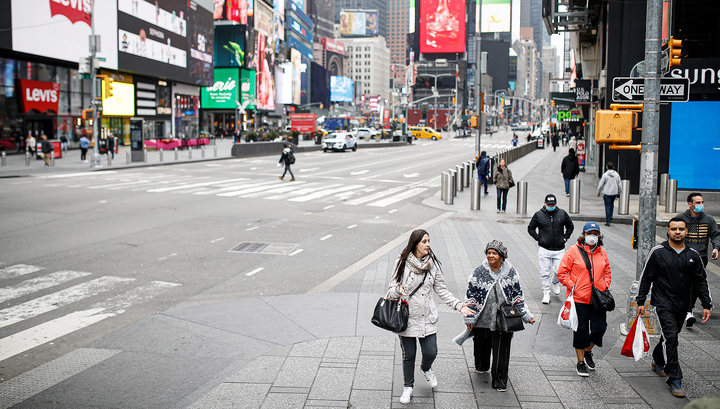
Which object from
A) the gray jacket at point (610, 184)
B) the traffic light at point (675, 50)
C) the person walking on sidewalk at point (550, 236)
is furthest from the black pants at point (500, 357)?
the gray jacket at point (610, 184)

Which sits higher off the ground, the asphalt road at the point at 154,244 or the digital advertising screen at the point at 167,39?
the digital advertising screen at the point at 167,39

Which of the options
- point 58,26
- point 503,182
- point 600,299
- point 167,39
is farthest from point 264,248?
point 167,39

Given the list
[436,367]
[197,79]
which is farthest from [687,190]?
[197,79]

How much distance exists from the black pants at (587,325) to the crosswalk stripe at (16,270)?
894cm

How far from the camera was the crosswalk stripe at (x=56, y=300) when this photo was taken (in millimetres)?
8023

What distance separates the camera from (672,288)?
5.98m

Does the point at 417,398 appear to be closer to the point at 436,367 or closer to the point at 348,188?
the point at 436,367

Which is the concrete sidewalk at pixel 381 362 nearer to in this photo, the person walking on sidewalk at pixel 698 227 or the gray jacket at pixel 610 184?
the person walking on sidewalk at pixel 698 227

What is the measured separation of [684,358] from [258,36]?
105 m

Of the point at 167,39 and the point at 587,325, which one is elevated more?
the point at 167,39

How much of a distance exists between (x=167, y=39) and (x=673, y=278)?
62.0 meters

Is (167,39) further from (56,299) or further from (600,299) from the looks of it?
(600,299)

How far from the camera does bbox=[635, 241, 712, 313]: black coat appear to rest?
5.98 metres

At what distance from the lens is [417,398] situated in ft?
18.4
